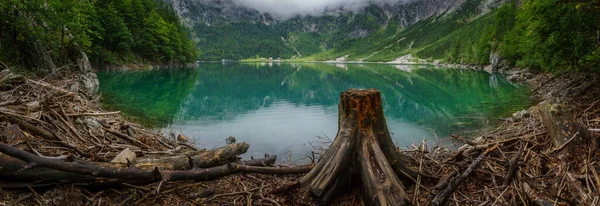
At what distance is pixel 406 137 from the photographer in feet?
52.8

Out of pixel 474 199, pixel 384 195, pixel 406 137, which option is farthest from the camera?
pixel 406 137

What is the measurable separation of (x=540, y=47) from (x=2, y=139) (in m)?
20.5

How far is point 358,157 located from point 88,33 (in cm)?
5637

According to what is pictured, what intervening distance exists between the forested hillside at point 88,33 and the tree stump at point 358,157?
16.6 metres

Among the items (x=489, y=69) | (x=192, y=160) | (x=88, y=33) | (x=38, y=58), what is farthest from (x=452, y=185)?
(x=489, y=69)

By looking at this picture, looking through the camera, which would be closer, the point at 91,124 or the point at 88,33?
the point at 91,124

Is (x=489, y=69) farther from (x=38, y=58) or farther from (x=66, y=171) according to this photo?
(x=66, y=171)

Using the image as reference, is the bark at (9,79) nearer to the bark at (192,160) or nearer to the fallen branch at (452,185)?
the bark at (192,160)

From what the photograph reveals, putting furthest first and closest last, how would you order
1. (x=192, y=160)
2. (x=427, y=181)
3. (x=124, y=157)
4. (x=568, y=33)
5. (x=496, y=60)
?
(x=496, y=60) → (x=568, y=33) → (x=124, y=157) → (x=192, y=160) → (x=427, y=181)

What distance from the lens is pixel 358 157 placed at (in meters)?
4.98

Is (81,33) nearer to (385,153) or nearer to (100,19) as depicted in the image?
(100,19)

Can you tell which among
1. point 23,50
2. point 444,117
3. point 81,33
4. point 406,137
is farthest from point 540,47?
point 81,33

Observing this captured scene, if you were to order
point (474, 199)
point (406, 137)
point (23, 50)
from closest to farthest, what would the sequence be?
1. point (474, 199)
2. point (406, 137)
3. point (23, 50)

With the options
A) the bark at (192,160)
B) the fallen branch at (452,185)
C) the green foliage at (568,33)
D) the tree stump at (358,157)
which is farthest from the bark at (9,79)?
the green foliage at (568,33)
